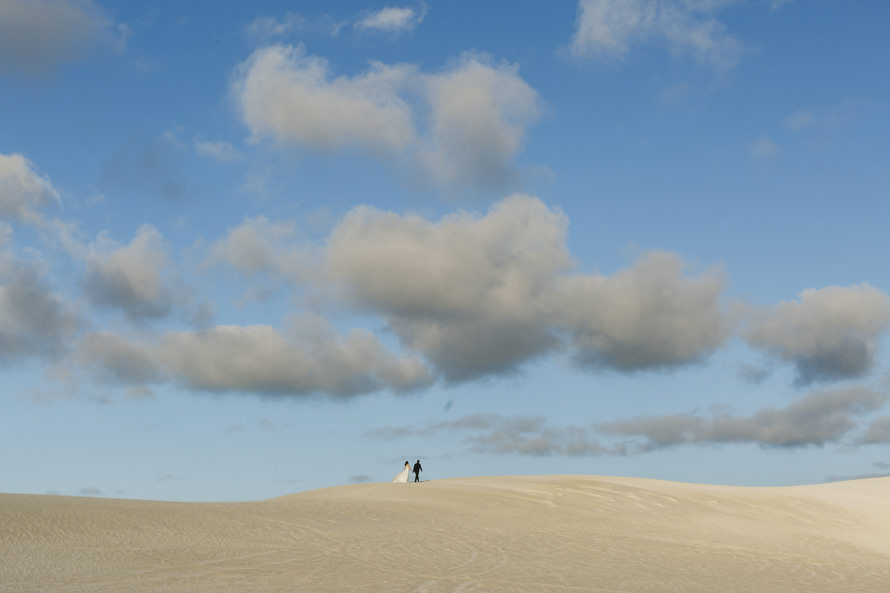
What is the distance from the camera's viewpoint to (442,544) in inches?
619

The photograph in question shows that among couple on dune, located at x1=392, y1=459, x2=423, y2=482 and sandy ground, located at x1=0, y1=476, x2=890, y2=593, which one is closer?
sandy ground, located at x1=0, y1=476, x2=890, y2=593

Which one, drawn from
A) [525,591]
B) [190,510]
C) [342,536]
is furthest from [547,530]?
[190,510]

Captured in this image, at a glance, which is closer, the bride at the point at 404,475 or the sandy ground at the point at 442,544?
the sandy ground at the point at 442,544

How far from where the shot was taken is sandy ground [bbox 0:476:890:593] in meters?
11.9

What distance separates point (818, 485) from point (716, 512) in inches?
538

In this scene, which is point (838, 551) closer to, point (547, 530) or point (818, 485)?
point (547, 530)

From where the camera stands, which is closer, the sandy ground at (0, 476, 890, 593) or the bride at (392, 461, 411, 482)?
the sandy ground at (0, 476, 890, 593)

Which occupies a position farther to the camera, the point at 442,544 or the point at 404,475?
the point at 404,475

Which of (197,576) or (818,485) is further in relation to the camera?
(818,485)

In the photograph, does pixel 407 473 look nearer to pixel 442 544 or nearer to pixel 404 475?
pixel 404 475

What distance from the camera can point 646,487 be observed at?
28203mm

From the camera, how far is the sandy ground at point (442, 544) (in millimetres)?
11945

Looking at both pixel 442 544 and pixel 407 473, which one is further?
pixel 407 473

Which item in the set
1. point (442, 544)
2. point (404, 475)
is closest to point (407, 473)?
point (404, 475)
